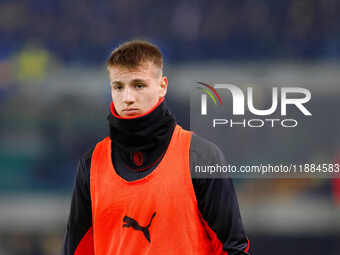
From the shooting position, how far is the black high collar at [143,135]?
128cm

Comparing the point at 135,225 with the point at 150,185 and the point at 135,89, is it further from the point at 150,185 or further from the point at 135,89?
the point at 135,89

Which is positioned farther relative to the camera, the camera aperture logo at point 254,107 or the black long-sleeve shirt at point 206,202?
the camera aperture logo at point 254,107

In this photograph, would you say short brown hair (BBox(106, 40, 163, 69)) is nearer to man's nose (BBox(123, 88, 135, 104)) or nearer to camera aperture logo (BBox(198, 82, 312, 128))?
man's nose (BBox(123, 88, 135, 104))

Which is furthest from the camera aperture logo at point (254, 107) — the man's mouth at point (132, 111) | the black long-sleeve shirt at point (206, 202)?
the man's mouth at point (132, 111)

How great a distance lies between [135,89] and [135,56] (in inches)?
3.9

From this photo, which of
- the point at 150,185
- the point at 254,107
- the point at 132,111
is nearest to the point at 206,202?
the point at 150,185

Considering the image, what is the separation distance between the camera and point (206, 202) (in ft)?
4.11

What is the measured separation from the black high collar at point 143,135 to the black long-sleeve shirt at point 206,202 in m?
0.03

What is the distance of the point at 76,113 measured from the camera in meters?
A: 1.73

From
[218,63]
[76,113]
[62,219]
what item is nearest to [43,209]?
[62,219]

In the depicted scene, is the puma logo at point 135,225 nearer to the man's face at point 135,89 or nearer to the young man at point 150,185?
the young man at point 150,185

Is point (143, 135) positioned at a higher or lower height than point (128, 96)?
lower

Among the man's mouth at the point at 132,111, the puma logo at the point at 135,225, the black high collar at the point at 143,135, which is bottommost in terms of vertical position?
the puma logo at the point at 135,225

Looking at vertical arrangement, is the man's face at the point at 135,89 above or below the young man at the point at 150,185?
above
